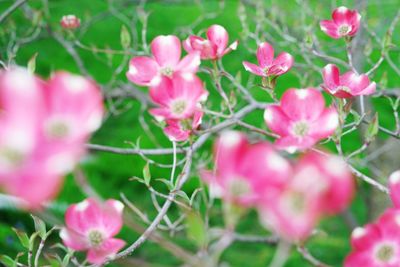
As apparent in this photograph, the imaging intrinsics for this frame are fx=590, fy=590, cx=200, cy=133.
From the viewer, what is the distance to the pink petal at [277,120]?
0.70 metres

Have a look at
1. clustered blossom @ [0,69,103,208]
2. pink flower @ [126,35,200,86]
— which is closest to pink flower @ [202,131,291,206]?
clustered blossom @ [0,69,103,208]

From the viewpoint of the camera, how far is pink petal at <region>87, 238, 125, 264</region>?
27.7 inches

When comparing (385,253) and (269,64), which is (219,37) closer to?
(269,64)

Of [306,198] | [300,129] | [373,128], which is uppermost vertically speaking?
[306,198]

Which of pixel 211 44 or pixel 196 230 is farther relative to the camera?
pixel 211 44

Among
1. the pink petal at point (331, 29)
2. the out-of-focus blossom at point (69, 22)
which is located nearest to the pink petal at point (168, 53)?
the pink petal at point (331, 29)

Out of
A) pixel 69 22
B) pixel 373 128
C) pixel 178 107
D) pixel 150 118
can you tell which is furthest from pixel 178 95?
pixel 150 118

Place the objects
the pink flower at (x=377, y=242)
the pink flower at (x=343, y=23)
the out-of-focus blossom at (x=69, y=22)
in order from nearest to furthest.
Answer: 1. the pink flower at (x=377, y=242)
2. the pink flower at (x=343, y=23)
3. the out-of-focus blossom at (x=69, y=22)

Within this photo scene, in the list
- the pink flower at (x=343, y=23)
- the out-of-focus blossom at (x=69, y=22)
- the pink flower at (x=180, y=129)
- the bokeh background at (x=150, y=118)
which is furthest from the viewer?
the bokeh background at (x=150, y=118)

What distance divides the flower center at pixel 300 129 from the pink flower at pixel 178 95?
11 centimetres

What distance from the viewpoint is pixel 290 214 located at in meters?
0.41

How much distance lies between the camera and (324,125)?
0.68 meters

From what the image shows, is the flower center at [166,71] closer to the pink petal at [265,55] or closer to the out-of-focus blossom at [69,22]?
the pink petal at [265,55]

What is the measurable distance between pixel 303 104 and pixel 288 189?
29 cm
